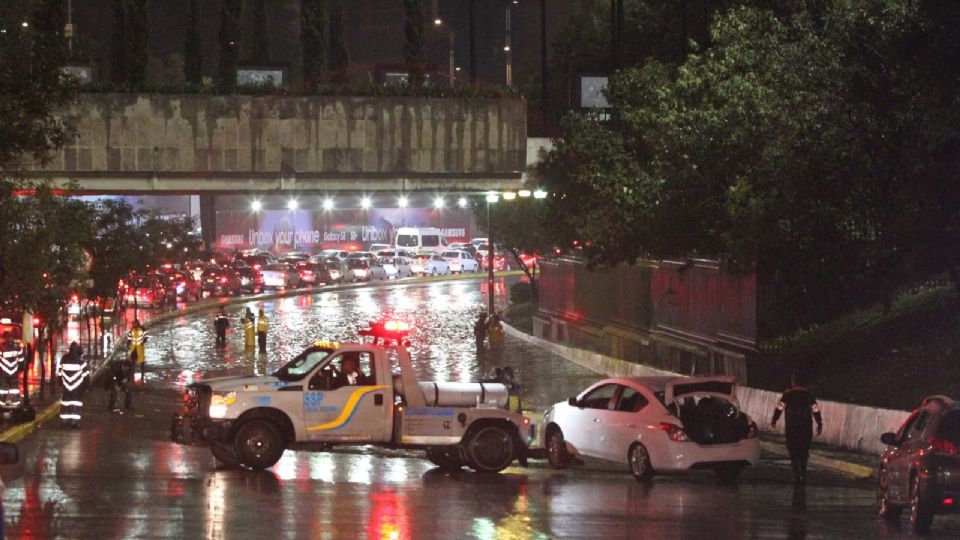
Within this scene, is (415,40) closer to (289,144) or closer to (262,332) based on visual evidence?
(289,144)

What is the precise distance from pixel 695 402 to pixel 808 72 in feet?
20.1

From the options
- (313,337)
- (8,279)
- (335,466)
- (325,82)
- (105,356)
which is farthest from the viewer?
(313,337)

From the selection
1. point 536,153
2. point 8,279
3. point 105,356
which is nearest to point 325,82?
point 536,153

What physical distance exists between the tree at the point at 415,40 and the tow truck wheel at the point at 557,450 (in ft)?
58.9

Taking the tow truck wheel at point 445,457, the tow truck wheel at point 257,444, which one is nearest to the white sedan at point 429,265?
the tow truck wheel at point 445,457

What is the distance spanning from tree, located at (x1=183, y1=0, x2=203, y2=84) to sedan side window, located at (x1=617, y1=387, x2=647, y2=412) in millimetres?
24802

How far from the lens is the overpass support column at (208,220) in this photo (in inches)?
4156

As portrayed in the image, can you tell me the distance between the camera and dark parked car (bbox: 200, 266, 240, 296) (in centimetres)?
7556

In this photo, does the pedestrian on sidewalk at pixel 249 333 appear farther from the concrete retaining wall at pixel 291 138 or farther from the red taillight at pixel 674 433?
the red taillight at pixel 674 433

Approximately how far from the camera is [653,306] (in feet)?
135

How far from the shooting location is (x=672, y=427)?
63.9ft

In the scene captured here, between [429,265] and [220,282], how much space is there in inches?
761

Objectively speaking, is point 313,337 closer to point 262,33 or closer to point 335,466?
point 262,33

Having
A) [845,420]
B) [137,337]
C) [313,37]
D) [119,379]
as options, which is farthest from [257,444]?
[313,37]
